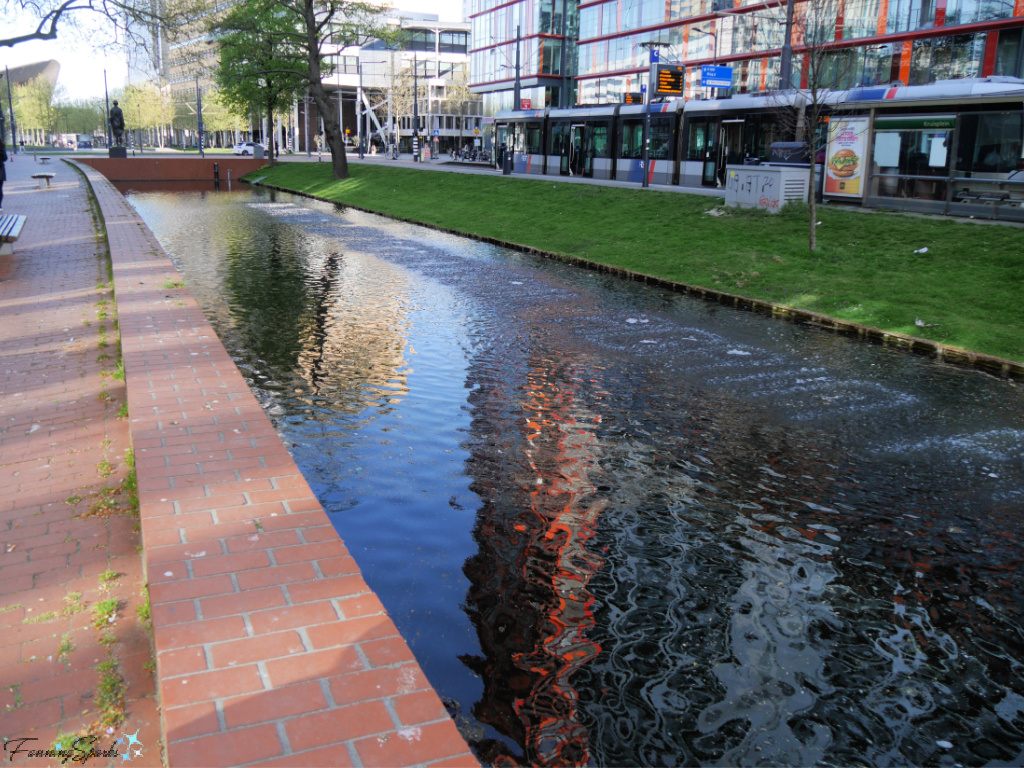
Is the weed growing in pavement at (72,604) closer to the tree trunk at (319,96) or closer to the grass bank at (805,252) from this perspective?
the grass bank at (805,252)

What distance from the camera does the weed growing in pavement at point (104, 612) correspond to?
3.84m

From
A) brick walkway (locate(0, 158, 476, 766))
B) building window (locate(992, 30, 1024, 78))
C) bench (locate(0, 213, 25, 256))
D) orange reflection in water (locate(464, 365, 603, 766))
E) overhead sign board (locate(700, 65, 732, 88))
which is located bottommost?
orange reflection in water (locate(464, 365, 603, 766))

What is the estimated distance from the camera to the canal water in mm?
3959

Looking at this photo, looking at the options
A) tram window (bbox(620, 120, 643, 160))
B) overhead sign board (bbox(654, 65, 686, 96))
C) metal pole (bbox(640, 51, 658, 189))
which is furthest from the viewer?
tram window (bbox(620, 120, 643, 160))

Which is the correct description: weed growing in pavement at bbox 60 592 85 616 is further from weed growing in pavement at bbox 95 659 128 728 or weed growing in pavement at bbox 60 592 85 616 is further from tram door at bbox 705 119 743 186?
tram door at bbox 705 119 743 186

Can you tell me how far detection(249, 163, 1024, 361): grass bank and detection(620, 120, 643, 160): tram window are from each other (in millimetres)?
5100

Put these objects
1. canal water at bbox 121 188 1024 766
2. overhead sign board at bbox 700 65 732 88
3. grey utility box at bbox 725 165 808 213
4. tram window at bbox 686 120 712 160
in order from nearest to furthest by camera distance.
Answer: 1. canal water at bbox 121 188 1024 766
2. grey utility box at bbox 725 165 808 213
3. tram window at bbox 686 120 712 160
4. overhead sign board at bbox 700 65 732 88

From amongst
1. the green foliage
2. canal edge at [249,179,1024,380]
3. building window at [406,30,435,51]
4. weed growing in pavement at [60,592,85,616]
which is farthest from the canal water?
building window at [406,30,435,51]

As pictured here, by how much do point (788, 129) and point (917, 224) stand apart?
823cm

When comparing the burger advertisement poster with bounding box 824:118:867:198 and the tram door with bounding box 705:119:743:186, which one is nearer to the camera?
the burger advertisement poster with bounding box 824:118:867:198

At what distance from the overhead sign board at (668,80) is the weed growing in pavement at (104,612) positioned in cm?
2839

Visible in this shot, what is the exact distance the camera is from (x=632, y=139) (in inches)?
1278

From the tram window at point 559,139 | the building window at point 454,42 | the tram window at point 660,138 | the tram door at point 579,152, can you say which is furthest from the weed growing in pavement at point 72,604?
the building window at point 454,42

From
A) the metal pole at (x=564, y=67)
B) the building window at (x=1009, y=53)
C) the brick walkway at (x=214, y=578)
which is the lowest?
the brick walkway at (x=214, y=578)
